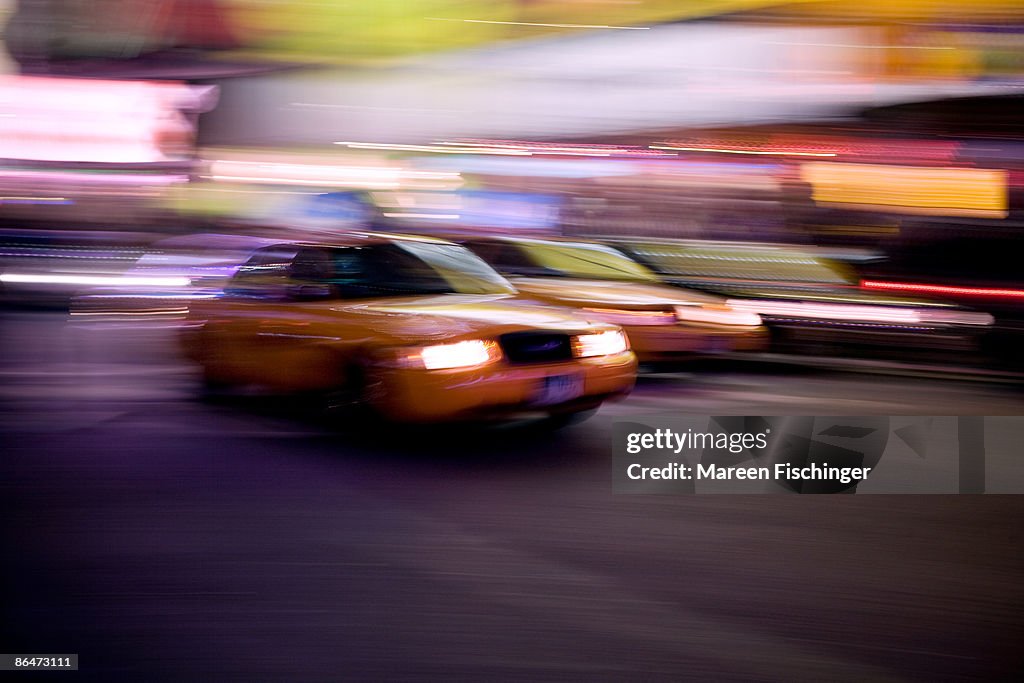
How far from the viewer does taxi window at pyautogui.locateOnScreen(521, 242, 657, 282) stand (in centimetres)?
522

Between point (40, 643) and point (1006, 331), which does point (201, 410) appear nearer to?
point (40, 643)

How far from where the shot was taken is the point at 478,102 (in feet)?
16.2

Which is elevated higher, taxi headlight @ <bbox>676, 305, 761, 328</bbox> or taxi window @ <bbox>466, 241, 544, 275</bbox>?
taxi window @ <bbox>466, 241, 544, 275</bbox>

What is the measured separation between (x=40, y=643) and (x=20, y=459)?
2.36 meters

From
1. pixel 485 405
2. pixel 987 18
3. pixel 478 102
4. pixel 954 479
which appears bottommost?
pixel 954 479

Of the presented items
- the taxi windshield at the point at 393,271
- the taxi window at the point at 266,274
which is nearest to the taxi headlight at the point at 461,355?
the taxi windshield at the point at 393,271

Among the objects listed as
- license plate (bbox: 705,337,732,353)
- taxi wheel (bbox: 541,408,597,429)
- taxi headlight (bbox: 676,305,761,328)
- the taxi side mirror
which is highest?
the taxi side mirror

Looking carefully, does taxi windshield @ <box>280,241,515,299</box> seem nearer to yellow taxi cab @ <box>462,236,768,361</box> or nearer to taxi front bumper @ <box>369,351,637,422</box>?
yellow taxi cab @ <box>462,236,768,361</box>

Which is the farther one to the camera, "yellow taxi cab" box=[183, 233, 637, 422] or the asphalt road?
"yellow taxi cab" box=[183, 233, 637, 422]

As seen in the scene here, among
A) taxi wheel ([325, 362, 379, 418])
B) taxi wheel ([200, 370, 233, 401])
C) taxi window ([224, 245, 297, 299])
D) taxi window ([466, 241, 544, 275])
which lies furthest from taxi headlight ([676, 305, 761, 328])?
taxi wheel ([200, 370, 233, 401])

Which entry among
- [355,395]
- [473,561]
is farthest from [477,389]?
[473,561]

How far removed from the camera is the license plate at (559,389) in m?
4.40

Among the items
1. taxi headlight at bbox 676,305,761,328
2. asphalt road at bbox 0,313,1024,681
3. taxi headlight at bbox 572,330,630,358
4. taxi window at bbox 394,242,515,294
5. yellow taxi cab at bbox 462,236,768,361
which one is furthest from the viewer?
taxi headlight at bbox 676,305,761,328

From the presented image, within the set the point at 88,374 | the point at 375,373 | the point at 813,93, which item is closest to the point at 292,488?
the point at 375,373
